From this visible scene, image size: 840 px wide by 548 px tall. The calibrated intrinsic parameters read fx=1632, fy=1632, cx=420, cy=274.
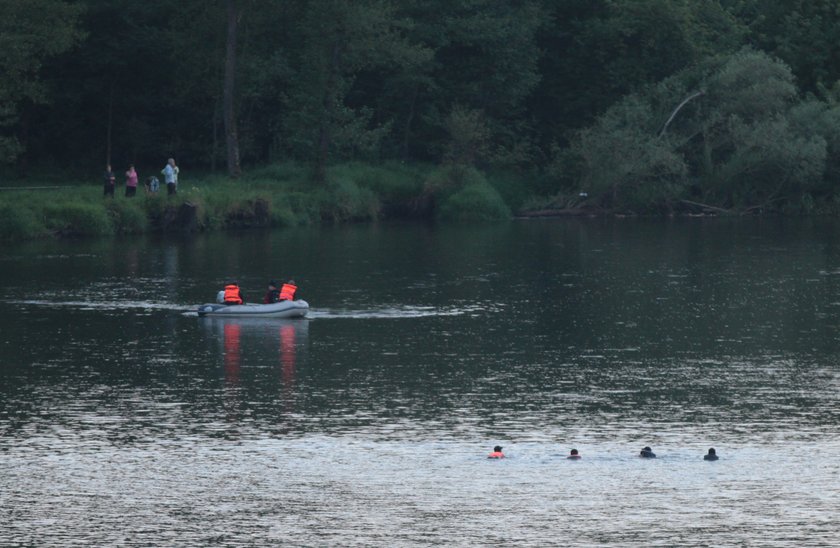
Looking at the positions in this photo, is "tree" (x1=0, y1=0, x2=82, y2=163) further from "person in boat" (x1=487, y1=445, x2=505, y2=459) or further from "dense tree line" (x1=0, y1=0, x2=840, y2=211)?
"person in boat" (x1=487, y1=445, x2=505, y2=459)

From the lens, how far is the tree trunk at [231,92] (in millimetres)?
90562

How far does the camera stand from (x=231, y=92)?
91.1 meters

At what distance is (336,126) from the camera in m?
94.1

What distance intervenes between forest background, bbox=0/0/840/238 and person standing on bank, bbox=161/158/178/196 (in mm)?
843

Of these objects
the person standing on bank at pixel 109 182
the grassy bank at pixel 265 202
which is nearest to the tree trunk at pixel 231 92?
the grassy bank at pixel 265 202

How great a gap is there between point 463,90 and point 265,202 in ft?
64.6

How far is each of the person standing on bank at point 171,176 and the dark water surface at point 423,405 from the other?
15948 mm

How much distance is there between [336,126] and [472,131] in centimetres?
891

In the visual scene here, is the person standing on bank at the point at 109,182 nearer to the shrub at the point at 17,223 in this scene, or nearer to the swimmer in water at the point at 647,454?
the shrub at the point at 17,223

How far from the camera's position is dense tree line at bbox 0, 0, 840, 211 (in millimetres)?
93562

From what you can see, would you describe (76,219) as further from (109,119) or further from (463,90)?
(463,90)

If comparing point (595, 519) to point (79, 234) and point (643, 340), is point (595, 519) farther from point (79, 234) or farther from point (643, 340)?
point (79, 234)

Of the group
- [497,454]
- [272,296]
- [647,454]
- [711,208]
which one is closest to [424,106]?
[711,208]

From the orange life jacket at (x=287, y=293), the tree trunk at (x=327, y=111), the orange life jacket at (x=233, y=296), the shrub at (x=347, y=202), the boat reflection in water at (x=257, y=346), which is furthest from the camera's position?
the shrub at (x=347, y=202)
